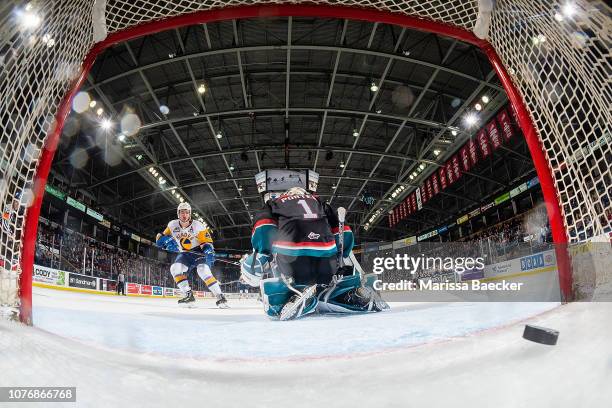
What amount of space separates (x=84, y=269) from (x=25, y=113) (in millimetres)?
12877

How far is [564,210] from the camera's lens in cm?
212

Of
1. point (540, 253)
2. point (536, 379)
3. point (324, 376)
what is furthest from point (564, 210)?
point (540, 253)

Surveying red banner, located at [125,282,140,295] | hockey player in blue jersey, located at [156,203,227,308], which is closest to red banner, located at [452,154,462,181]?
hockey player in blue jersey, located at [156,203,227,308]

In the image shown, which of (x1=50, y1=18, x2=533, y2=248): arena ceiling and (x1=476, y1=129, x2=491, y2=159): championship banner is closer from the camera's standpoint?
(x1=50, y1=18, x2=533, y2=248): arena ceiling

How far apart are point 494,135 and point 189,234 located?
894 cm

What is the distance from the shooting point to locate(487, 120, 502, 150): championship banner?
→ 9969 mm

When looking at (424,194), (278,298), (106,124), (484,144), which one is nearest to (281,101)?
(106,124)

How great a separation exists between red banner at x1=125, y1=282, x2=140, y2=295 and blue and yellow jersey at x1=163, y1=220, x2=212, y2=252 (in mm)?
11039

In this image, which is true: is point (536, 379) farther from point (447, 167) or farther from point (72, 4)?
point (447, 167)

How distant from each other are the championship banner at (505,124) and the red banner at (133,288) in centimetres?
1437

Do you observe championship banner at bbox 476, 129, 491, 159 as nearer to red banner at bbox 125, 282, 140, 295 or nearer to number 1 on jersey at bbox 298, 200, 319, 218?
number 1 on jersey at bbox 298, 200, 319, 218

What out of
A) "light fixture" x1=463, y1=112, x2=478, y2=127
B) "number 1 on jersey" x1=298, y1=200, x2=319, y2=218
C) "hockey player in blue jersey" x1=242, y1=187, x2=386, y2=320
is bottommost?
"hockey player in blue jersey" x1=242, y1=187, x2=386, y2=320

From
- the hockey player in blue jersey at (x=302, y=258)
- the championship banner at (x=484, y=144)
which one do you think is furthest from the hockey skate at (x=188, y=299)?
the championship banner at (x=484, y=144)

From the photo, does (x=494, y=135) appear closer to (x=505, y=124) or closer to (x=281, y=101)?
(x=505, y=124)
